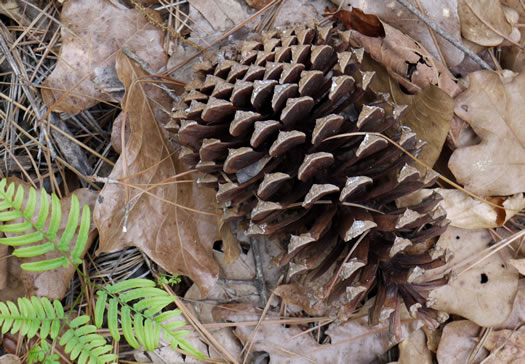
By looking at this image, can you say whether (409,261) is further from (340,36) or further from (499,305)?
(340,36)

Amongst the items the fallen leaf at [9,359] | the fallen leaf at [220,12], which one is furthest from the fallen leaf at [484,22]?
the fallen leaf at [9,359]

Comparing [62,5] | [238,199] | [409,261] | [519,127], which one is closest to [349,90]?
[238,199]

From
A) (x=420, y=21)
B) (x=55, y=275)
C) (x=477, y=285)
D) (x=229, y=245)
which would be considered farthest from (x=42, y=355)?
(x=420, y=21)

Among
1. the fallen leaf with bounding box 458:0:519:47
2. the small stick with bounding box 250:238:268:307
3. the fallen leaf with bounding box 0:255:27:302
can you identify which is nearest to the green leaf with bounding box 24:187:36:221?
the fallen leaf with bounding box 0:255:27:302

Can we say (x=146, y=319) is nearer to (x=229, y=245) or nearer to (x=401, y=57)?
(x=229, y=245)

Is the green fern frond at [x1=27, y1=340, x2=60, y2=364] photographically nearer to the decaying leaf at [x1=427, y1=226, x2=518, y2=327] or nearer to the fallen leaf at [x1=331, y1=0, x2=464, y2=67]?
the decaying leaf at [x1=427, y1=226, x2=518, y2=327]

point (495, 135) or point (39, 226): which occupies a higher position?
point (495, 135)

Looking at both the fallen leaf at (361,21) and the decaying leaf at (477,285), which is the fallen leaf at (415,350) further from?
the fallen leaf at (361,21)
